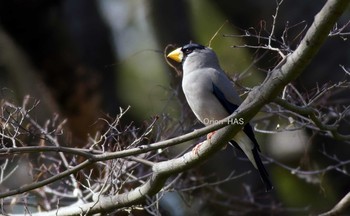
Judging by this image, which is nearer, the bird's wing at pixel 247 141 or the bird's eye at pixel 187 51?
the bird's wing at pixel 247 141

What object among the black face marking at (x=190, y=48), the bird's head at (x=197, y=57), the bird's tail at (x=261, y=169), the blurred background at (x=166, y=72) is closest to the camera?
the bird's tail at (x=261, y=169)

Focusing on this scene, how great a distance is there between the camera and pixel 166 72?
7.62 m

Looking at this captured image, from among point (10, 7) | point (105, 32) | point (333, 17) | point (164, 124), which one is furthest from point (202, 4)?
point (333, 17)

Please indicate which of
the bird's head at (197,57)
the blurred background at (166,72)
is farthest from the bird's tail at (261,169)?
the blurred background at (166,72)

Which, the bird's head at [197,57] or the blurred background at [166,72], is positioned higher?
the bird's head at [197,57]

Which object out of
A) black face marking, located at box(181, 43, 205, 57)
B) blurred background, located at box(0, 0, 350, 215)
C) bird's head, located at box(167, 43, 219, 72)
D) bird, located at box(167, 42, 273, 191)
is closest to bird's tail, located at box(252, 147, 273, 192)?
bird, located at box(167, 42, 273, 191)

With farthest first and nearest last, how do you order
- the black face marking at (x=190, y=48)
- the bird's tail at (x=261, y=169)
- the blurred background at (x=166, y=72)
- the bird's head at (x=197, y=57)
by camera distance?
1. the blurred background at (x=166, y=72)
2. the black face marking at (x=190, y=48)
3. the bird's head at (x=197, y=57)
4. the bird's tail at (x=261, y=169)

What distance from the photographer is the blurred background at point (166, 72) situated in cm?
693

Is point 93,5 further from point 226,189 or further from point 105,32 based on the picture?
point 226,189

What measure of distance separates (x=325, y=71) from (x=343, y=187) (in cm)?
114

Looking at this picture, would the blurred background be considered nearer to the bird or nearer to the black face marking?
the black face marking

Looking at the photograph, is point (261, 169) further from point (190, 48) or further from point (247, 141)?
point (190, 48)

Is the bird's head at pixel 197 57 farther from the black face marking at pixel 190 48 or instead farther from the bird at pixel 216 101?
the bird at pixel 216 101

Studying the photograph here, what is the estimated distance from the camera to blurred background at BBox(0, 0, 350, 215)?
693 centimetres
